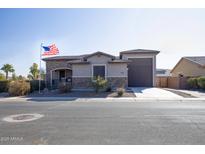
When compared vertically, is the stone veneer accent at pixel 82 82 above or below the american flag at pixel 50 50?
below

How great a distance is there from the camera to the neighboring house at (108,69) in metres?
22.2

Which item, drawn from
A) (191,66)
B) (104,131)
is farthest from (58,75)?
(104,131)

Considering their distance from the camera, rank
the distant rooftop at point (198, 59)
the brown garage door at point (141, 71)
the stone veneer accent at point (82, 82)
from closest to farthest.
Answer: the stone veneer accent at point (82, 82) → the brown garage door at point (141, 71) → the distant rooftop at point (198, 59)

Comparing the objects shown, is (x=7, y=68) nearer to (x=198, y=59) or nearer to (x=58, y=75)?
(x=58, y=75)

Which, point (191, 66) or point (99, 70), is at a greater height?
point (191, 66)

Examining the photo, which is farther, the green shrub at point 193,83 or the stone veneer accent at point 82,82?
the green shrub at point 193,83

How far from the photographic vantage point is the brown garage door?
25.7 metres

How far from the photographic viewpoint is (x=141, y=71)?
2583cm

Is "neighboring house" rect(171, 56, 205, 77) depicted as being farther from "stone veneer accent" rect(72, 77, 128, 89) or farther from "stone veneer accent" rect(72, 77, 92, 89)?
"stone veneer accent" rect(72, 77, 92, 89)

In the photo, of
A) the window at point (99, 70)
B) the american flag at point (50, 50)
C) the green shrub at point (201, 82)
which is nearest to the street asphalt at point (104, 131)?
the window at point (99, 70)

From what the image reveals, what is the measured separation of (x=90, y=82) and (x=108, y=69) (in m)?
2.89

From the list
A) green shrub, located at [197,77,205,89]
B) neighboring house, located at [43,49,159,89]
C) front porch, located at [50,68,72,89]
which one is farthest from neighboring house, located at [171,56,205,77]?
front porch, located at [50,68,72,89]

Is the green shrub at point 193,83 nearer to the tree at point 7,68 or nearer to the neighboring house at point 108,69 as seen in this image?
the neighboring house at point 108,69
